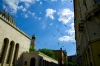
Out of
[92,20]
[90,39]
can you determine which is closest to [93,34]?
[90,39]

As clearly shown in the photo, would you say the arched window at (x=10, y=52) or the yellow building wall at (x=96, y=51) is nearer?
the yellow building wall at (x=96, y=51)

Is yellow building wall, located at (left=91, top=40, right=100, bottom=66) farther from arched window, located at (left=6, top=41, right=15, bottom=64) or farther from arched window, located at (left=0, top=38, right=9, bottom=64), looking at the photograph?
arched window, located at (left=6, top=41, right=15, bottom=64)

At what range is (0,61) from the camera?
671 inches

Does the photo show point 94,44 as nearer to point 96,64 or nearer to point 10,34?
point 96,64

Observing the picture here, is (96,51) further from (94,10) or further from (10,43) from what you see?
(10,43)

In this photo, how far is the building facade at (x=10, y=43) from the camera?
688 inches

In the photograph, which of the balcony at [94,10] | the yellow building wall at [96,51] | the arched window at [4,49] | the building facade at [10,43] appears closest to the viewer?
the yellow building wall at [96,51]

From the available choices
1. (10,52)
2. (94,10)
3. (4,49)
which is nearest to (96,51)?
(94,10)

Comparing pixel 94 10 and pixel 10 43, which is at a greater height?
pixel 94 10

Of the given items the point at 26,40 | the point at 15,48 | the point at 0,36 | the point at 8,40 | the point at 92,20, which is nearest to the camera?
the point at 92,20

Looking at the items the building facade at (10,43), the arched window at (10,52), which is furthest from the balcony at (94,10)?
the arched window at (10,52)

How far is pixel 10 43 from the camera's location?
65.7 feet

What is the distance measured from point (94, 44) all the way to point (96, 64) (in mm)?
1901

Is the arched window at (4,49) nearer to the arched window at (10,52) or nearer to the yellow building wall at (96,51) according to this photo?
the arched window at (10,52)
